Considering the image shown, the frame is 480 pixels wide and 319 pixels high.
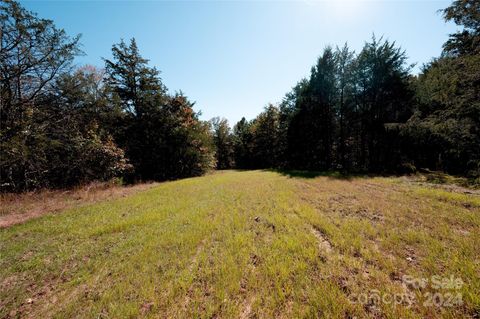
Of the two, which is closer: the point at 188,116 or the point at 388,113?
the point at 388,113

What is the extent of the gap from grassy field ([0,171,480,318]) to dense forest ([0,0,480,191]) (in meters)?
7.40

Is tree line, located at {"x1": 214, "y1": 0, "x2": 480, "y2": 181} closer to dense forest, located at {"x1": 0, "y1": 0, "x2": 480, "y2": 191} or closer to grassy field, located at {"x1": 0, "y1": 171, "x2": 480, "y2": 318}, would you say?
dense forest, located at {"x1": 0, "y1": 0, "x2": 480, "y2": 191}

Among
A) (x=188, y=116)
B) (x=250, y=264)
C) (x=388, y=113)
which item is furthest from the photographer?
(x=188, y=116)

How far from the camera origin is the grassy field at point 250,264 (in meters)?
2.56

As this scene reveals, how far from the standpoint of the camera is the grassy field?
2.56 metres

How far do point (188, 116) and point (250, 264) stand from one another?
2271cm

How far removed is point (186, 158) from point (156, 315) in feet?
71.4

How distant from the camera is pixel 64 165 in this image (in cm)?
1220

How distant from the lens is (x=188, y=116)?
23.8 metres

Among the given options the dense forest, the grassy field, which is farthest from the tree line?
the grassy field

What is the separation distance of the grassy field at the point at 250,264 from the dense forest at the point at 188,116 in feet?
24.3

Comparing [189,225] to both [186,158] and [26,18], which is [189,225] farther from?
[186,158]

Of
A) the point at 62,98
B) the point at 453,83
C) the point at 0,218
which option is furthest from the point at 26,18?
the point at 453,83

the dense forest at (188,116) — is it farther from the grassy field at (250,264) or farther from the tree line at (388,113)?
the grassy field at (250,264)
